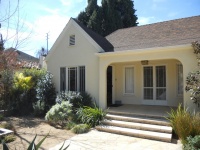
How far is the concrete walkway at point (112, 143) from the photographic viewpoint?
770cm

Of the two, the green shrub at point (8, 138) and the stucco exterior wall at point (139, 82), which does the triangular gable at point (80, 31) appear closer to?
the stucco exterior wall at point (139, 82)

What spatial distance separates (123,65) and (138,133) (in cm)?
687

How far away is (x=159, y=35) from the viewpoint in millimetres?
13711

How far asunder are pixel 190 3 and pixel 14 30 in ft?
32.5

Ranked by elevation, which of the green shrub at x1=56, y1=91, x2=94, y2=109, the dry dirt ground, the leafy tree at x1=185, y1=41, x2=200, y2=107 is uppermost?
the leafy tree at x1=185, y1=41, x2=200, y2=107

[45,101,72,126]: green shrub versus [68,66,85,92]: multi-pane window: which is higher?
[68,66,85,92]: multi-pane window

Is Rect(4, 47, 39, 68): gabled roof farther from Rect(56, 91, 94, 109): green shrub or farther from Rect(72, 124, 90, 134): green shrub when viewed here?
Rect(72, 124, 90, 134): green shrub

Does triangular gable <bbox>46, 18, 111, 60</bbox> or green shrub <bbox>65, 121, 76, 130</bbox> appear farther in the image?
triangular gable <bbox>46, 18, 111, 60</bbox>

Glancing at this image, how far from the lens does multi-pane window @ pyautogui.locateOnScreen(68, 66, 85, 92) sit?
1401cm

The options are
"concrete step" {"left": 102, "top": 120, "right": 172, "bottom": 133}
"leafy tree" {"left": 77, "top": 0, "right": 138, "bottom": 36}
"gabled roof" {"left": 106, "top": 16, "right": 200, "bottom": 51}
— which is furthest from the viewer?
"leafy tree" {"left": 77, "top": 0, "right": 138, "bottom": 36}

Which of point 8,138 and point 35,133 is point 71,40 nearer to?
point 35,133

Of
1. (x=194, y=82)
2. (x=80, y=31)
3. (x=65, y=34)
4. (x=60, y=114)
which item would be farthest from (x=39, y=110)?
(x=194, y=82)

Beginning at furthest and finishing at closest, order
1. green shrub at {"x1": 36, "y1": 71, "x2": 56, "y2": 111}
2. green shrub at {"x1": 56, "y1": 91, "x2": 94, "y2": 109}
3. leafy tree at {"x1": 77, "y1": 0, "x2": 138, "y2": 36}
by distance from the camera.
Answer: leafy tree at {"x1": 77, "y1": 0, "x2": 138, "y2": 36} → green shrub at {"x1": 36, "y1": 71, "x2": 56, "y2": 111} → green shrub at {"x1": 56, "y1": 91, "x2": 94, "y2": 109}

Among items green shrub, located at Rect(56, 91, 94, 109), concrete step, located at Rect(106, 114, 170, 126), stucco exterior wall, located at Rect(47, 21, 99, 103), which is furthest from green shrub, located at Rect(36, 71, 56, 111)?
concrete step, located at Rect(106, 114, 170, 126)
